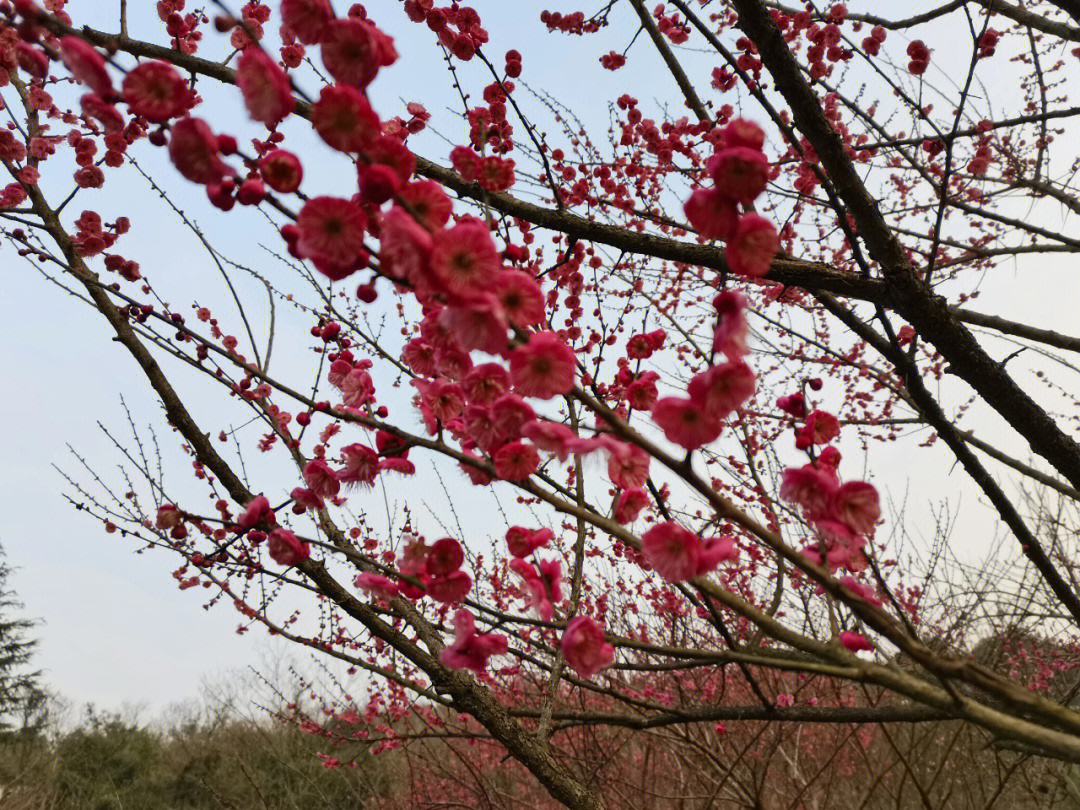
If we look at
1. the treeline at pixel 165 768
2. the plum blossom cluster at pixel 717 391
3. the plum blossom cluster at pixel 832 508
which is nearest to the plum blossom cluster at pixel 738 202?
the plum blossom cluster at pixel 717 391

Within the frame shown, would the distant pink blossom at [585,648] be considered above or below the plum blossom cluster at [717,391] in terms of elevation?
below

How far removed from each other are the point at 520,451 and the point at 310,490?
2.01 feet

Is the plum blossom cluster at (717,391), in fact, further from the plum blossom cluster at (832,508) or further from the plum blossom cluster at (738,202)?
the plum blossom cluster at (832,508)

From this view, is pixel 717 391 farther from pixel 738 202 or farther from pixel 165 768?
pixel 165 768

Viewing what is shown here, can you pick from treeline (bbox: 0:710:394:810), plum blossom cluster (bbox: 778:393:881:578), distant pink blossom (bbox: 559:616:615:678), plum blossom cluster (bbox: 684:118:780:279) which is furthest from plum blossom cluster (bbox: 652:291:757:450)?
treeline (bbox: 0:710:394:810)

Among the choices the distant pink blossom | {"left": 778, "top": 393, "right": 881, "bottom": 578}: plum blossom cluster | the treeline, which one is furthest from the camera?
the treeline

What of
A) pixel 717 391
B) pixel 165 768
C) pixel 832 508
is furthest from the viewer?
pixel 165 768

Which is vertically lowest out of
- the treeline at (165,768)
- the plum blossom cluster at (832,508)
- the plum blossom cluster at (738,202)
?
the treeline at (165,768)

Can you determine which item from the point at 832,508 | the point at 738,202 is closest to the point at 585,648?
the point at 832,508

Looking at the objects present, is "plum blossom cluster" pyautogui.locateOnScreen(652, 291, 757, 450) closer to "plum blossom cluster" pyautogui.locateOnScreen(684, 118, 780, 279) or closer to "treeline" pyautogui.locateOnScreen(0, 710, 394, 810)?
"plum blossom cluster" pyautogui.locateOnScreen(684, 118, 780, 279)

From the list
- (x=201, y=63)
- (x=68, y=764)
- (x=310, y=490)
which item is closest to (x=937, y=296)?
(x=310, y=490)

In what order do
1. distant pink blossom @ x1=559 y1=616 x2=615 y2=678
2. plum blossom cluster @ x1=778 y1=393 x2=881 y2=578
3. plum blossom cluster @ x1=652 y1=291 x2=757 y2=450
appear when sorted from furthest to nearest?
distant pink blossom @ x1=559 y1=616 x2=615 y2=678
plum blossom cluster @ x1=778 y1=393 x2=881 y2=578
plum blossom cluster @ x1=652 y1=291 x2=757 y2=450

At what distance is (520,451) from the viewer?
1075 mm

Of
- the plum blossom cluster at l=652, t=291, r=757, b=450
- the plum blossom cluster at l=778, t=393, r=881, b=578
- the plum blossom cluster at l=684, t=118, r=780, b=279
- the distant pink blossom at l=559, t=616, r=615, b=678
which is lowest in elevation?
the distant pink blossom at l=559, t=616, r=615, b=678
